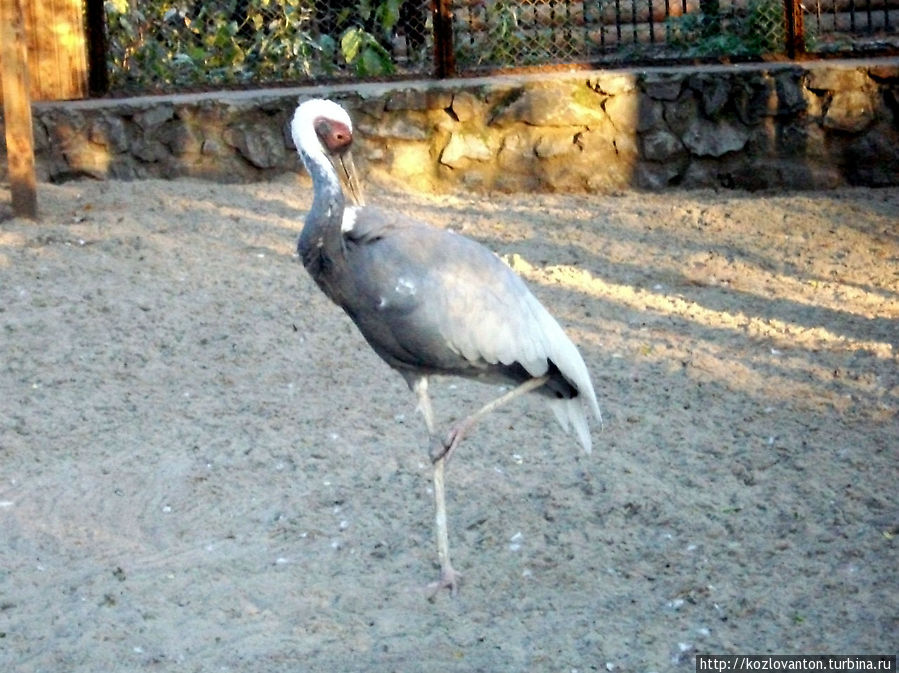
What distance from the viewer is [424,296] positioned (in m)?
A: 4.36

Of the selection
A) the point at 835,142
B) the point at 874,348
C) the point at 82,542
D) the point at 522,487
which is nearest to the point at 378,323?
the point at 522,487

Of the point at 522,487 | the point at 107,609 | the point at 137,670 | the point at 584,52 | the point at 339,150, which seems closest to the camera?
the point at 137,670

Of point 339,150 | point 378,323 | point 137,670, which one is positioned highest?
point 339,150

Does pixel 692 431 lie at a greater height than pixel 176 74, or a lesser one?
lesser

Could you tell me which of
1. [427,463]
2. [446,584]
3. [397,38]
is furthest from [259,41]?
[446,584]

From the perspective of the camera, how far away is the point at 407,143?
28.7 ft

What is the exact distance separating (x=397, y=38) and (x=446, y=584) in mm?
6085

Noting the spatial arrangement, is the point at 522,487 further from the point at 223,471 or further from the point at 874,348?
the point at 874,348

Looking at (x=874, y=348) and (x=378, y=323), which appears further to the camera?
(x=874, y=348)

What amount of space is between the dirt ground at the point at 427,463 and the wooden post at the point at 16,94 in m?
0.34

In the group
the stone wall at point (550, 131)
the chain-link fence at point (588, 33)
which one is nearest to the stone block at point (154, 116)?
the stone wall at point (550, 131)

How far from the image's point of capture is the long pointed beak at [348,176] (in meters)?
4.66

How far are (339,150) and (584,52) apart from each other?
196 inches

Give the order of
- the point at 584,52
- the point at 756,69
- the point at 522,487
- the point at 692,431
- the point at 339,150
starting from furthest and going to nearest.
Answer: the point at 584,52, the point at 756,69, the point at 692,431, the point at 522,487, the point at 339,150
